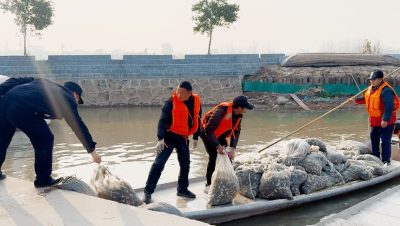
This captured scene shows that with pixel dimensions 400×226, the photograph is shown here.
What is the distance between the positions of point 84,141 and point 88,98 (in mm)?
13215

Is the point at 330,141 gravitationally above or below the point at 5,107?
below

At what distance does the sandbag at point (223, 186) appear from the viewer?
501cm

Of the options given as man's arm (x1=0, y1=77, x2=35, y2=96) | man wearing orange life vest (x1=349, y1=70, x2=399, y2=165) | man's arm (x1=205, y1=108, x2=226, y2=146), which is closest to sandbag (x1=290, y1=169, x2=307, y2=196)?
man's arm (x1=205, y1=108, x2=226, y2=146)

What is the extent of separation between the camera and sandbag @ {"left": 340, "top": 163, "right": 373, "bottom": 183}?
247 inches

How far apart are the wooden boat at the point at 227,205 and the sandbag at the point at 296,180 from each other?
0.12 m

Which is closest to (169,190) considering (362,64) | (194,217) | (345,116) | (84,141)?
(194,217)

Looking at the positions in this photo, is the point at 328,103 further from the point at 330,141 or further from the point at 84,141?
the point at 84,141

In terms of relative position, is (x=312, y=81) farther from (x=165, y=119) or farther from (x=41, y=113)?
(x=41, y=113)

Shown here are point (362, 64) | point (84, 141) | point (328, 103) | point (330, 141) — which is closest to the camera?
point (84, 141)

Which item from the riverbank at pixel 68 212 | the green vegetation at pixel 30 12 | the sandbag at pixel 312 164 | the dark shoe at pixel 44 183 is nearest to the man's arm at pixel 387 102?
the sandbag at pixel 312 164

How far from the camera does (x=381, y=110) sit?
706 cm

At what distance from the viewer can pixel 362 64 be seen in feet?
62.4

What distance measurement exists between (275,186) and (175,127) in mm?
1396

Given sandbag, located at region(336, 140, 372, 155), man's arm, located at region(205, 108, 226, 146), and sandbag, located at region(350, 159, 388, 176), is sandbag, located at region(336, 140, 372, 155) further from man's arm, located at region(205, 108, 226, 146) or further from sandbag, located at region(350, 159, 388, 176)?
man's arm, located at region(205, 108, 226, 146)
